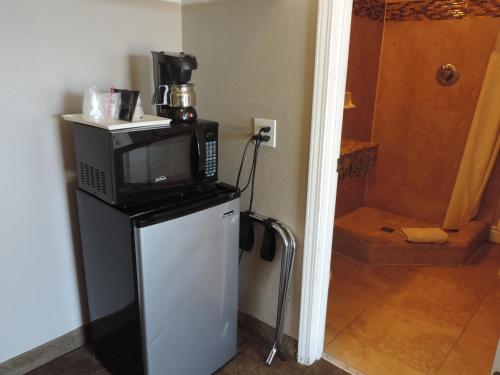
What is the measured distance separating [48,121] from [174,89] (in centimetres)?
54

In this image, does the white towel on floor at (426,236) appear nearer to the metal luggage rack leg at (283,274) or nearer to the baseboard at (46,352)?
the metal luggage rack leg at (283,274)

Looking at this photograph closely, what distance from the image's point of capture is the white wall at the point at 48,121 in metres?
1.47

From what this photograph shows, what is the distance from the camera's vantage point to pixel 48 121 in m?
1.57

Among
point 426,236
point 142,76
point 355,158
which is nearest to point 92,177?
point 142,76

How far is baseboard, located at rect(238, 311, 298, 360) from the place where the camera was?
72.5 inches

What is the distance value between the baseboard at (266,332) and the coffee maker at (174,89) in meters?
1.07

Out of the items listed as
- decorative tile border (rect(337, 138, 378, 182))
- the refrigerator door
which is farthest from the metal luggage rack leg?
decorative tile border (rect(337, 138, 378, 182))

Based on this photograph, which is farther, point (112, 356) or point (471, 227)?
point (471, 227)

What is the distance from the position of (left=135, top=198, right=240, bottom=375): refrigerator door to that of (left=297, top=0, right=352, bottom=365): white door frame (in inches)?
12.6

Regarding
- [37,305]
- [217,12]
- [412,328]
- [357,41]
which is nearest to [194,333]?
[37,305]

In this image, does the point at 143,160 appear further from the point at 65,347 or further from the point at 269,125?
the point at 65,347

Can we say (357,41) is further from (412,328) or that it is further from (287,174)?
(412,328)

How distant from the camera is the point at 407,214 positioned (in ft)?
11.1

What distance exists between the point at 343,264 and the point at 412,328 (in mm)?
742
